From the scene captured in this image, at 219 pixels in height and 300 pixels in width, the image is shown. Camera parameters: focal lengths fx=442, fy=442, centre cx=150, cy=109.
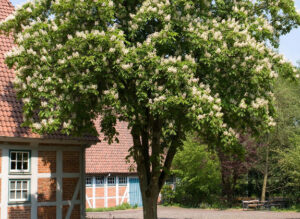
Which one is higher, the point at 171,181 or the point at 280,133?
the point at 280,133

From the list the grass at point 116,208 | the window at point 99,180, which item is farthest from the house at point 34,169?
the window at point 99,180

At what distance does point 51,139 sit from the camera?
15.8m

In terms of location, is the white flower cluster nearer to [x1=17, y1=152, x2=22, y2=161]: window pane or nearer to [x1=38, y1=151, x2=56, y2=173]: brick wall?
[x1=38, y1=151, x2=56, y2=173]: brick wall

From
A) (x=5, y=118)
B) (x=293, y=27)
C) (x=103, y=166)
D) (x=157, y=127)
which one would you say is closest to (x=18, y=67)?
(x=5, y=118)

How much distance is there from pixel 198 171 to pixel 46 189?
58.2 feet

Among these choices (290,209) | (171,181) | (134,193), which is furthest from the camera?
(171,181)

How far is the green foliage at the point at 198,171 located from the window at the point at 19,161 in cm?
1662

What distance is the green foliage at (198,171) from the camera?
32031mm

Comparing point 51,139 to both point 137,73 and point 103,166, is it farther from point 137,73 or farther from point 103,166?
point 103,166

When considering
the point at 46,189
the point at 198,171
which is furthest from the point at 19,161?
the point at 198,171

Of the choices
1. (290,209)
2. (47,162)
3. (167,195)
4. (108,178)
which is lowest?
(290,209)

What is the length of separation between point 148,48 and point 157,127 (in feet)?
12.7

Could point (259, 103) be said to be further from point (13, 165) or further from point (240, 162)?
point (240, 162)

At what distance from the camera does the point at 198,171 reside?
32250 millimetres
